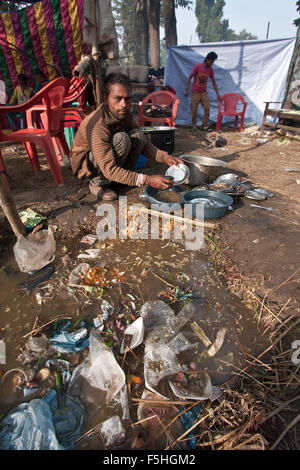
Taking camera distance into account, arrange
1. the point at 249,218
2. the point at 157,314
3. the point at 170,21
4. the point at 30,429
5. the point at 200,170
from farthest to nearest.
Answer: the point at 170,21 < the point at 200,170 < the point at 249,218 < the point at 157,314 < the point at 30,429

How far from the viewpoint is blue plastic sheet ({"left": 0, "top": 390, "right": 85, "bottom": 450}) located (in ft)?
3.41

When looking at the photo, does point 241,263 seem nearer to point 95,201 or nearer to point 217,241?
point 217,241

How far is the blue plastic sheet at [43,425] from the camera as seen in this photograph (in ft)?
3.41

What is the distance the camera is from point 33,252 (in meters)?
2.09

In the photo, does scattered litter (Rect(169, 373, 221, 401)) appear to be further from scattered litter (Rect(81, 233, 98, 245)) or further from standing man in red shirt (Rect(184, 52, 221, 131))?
standing man in red shirt (Rect(184, 52, 221, 131))

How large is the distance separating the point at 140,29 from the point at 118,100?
15.0 m

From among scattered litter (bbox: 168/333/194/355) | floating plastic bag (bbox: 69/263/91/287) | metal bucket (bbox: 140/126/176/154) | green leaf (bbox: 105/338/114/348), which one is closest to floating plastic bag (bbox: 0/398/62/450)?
green leaf (bbox: 105/338/114/348)

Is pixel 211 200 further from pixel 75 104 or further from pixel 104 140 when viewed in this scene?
pixel 75 104

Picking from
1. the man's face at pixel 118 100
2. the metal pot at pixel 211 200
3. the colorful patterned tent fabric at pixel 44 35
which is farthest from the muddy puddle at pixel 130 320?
the colorful patterned tent fabric at pixel 44 35

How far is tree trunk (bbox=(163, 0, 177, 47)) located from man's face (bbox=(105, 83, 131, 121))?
16482 mm

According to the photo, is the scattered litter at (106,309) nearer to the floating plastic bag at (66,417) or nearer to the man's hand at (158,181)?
the floating plastic bag at (66,417)

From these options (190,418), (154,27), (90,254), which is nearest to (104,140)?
(90,254)

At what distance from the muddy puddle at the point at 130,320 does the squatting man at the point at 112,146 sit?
756 mm

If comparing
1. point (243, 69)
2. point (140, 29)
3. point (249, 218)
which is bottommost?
point (249, 218)
